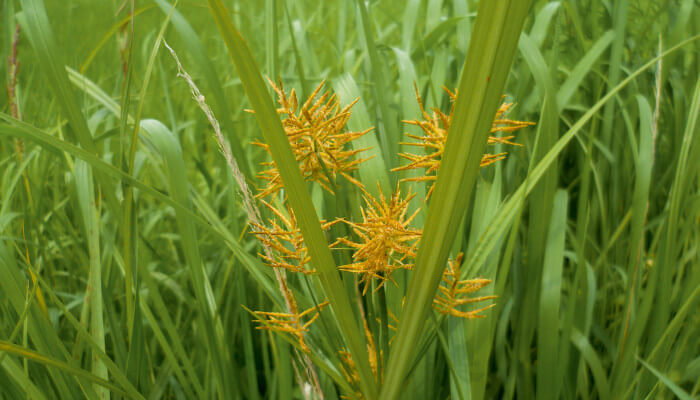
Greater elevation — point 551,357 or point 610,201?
point 610,201

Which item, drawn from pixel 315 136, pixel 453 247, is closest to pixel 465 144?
pixel 315 136

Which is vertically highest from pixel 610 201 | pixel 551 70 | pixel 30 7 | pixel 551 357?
pixel 30 7

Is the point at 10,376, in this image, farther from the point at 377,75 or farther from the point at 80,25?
the point at 80,25

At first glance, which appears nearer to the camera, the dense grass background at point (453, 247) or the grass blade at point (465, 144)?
the grass blade at point (465, 144)

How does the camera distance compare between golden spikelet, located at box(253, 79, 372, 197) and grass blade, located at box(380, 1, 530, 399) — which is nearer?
grass blade, located at box(380, 1, 530, 399)

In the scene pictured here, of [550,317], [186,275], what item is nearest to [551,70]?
[550,317]

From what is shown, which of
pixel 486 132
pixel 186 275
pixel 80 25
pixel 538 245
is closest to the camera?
pixel 486 132

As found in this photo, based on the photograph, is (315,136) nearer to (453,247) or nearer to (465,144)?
(465,144)

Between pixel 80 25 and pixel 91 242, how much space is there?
256 centimetres

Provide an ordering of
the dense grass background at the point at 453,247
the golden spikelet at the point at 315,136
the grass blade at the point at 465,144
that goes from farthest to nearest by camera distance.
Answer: the dense grass background at the point at 453,247, the golden spikelet at the point at 315,136, the grass blade at the point at 465,144

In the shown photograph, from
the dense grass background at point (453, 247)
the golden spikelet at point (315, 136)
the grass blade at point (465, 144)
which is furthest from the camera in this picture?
the dense grass background at point (453, 247)

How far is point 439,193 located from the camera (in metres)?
0.38

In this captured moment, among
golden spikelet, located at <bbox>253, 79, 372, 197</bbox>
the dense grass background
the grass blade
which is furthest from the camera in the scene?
the dense grass background

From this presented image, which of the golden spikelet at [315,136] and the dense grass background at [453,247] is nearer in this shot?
the golden spikelet at [315,136]
